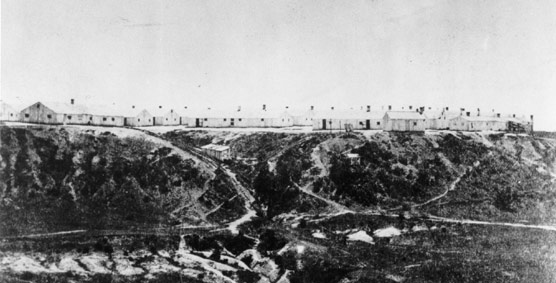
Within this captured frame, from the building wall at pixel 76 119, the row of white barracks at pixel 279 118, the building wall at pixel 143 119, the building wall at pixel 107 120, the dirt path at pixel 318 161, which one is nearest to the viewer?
the dirt path at pixel 318 161

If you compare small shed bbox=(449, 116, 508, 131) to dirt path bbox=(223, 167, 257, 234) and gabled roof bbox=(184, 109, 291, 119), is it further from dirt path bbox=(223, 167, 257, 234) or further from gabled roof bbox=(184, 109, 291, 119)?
dirt path bbox=(223, 167, 257, 234)

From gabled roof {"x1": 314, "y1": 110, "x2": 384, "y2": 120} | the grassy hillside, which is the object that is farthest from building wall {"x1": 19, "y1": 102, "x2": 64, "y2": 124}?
gabled roof {"x1": 314, "y1": 110, "x2": 384, "y2": 120}

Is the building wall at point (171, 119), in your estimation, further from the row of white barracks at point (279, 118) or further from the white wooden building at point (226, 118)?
the white wooden building at point (226, 118)

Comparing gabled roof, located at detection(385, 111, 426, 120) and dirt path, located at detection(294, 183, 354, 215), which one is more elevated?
gabled roof, located at detection(385, 111, 426, 120)

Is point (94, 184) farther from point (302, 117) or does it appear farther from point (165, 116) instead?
point (302, 117)

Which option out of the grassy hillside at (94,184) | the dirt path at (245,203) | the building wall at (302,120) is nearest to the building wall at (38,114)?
the grassy hillside at (94,184)
